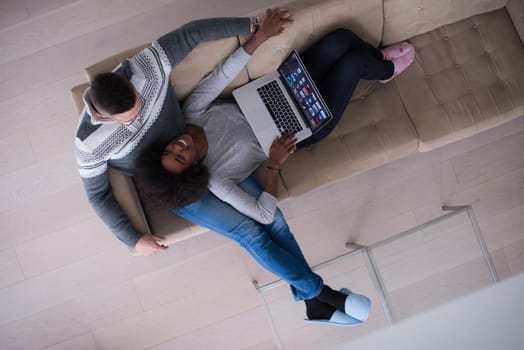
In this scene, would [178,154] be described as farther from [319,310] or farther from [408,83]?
[408,83]

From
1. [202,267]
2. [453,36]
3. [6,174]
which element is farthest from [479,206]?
[6,174]

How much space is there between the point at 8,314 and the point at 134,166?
4.11 feet

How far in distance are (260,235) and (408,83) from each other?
916mm

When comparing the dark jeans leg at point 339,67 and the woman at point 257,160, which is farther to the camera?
the dark jeans leg at point 339,67

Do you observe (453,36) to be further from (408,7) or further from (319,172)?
(319,172)

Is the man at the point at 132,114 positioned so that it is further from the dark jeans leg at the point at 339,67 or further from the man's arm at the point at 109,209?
the dark jeans leg at the point at 339,67

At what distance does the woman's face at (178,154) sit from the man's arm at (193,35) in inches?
10.7

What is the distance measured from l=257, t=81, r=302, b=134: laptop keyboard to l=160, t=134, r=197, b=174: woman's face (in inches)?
15.1

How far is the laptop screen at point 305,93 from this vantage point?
1.78m

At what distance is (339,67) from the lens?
6.02 feet

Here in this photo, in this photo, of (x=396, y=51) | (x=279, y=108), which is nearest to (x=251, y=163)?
(x=279, y=108)

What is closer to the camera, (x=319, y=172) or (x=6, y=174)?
(x=319, y=172)

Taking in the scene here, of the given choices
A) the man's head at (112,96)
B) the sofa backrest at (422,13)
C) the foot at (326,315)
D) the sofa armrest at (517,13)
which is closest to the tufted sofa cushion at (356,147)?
the sofa backrest at (422,13)

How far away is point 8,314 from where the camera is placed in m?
2.28
